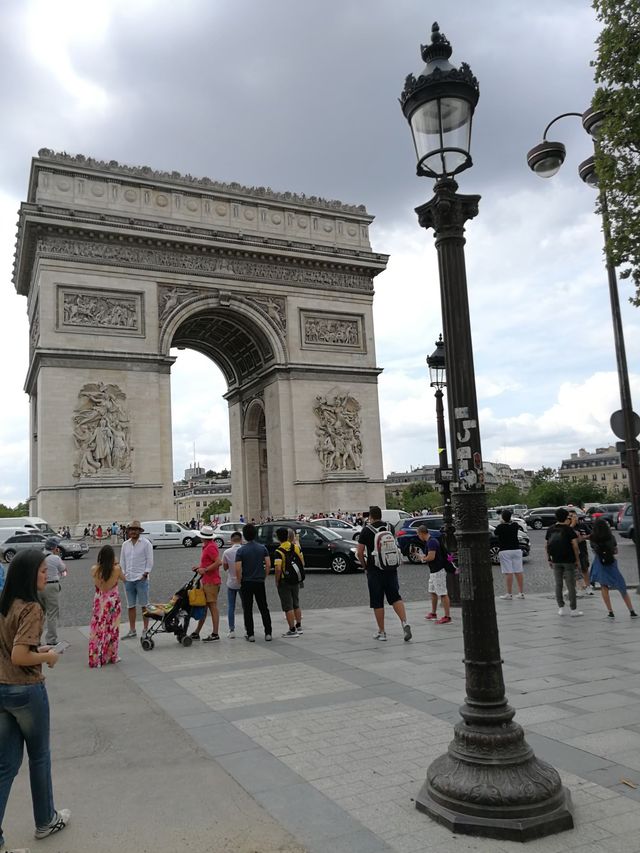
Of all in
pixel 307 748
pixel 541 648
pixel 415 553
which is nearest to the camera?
pixel 307 748

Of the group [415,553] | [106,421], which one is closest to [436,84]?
[415,553]

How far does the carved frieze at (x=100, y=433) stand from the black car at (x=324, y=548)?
1366 cm

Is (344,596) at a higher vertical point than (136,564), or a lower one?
lower

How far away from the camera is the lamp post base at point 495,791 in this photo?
3611mm

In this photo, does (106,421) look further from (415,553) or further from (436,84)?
(436,84)

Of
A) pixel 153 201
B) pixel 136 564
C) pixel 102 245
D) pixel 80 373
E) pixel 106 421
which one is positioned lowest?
pixel 136 564

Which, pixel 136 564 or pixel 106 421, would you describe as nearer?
pixel 136 564

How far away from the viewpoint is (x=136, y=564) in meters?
10.2

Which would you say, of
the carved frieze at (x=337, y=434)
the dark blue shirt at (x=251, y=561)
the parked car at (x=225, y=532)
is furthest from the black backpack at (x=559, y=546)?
the carved frieze at (x=337, y=434)

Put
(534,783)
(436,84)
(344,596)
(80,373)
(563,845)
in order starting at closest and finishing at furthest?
(563,845) → (534,783) → (436,84) → (344,596) → (80,373)

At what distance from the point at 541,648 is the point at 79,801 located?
18.5ft

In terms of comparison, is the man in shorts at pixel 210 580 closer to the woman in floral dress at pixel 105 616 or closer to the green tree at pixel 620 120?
the woman in floral dress at pixel 105 616

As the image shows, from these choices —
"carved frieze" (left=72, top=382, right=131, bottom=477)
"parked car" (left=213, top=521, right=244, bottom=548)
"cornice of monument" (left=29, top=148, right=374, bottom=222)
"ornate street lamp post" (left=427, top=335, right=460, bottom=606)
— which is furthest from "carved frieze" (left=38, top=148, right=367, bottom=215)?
"ornate street lamp post" (left=427, top=335, right=460, bottom=606)

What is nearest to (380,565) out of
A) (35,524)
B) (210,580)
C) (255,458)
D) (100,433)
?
(210,580)
